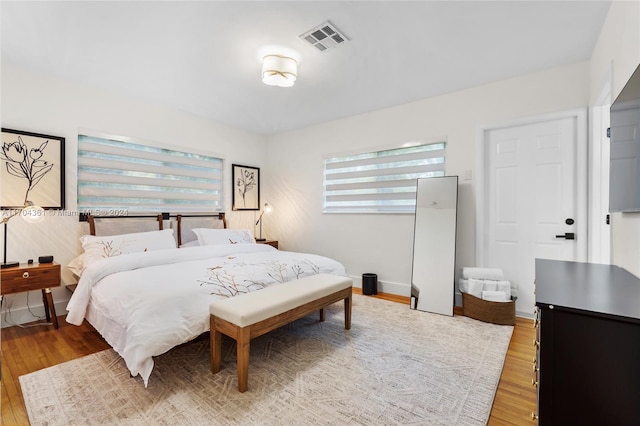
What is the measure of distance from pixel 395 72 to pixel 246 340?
289 cm

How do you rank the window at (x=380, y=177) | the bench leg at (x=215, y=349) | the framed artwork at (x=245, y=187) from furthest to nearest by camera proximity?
the framed artwork at (x=245, y=187), the window at (x=380, y=177), the bench leg at (x=215, y=349)

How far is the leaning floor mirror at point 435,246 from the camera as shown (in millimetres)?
3363

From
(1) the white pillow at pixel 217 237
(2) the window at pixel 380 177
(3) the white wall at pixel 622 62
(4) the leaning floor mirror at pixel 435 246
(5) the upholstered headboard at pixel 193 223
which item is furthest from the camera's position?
(5) the upholstered headboard at pixel 193 223

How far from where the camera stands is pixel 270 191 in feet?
18.1

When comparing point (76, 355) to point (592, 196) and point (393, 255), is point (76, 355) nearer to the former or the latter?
point (393, 255)

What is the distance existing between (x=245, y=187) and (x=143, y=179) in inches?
63.5

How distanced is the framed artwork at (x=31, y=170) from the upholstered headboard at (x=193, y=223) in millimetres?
1315

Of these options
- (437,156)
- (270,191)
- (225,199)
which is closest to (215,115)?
(225,199)

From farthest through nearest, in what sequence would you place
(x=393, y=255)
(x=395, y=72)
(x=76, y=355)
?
(x=393, y=255)
(x=395, y=72)
(x=76, y=355)

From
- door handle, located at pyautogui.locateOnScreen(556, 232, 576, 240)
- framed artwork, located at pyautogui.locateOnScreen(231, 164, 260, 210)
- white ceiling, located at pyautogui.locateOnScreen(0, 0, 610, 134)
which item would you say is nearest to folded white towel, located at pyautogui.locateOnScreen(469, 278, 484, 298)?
door handle, located at pyautogui.locateOnScreen(556, 232, 576, 240)

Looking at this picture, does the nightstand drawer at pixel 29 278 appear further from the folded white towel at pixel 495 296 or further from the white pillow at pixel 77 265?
the folded white towel at pixel 495 296

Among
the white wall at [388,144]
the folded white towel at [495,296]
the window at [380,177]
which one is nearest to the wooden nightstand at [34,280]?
the white wall at [388,144]

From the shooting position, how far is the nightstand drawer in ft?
8.52

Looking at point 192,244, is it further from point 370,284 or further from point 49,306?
point 370,284
